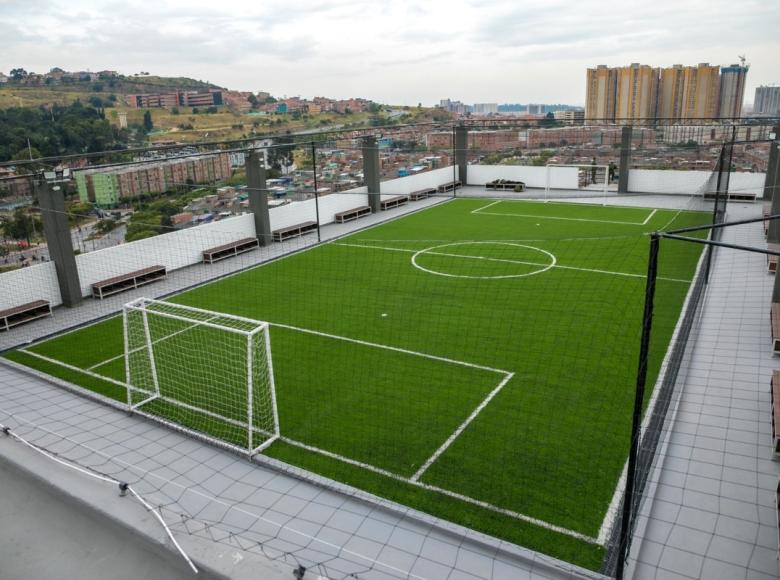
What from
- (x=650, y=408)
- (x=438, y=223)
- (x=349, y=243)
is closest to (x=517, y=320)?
(x=650, y=408)

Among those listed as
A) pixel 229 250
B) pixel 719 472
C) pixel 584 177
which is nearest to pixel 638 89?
pixel 584 177

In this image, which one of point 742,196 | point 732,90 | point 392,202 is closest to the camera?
point 742,196

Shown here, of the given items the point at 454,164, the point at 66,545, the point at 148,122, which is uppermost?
the point at 148,122

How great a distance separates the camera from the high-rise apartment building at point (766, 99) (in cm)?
3303

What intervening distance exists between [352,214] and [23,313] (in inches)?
424

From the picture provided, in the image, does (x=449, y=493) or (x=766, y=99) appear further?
(x=766, y=99)

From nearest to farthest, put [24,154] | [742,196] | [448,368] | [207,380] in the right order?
[207,380] → [448,368] → [24,154] → [742,196]

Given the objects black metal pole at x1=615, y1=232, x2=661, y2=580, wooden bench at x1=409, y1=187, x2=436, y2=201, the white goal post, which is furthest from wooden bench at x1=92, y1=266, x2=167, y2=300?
the white goal post

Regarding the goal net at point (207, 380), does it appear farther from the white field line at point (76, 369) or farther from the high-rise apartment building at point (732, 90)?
the high-rise apartment building at point (732, 90)

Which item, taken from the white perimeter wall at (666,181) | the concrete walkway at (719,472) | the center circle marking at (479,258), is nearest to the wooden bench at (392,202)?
the center circle marking at (479,258)

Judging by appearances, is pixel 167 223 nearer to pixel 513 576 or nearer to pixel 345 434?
pixel 345 434

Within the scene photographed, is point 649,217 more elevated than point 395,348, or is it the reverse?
point 649,217

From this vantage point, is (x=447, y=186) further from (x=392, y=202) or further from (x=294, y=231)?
(x=294, y=231)

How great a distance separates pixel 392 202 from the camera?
21.9 meters
